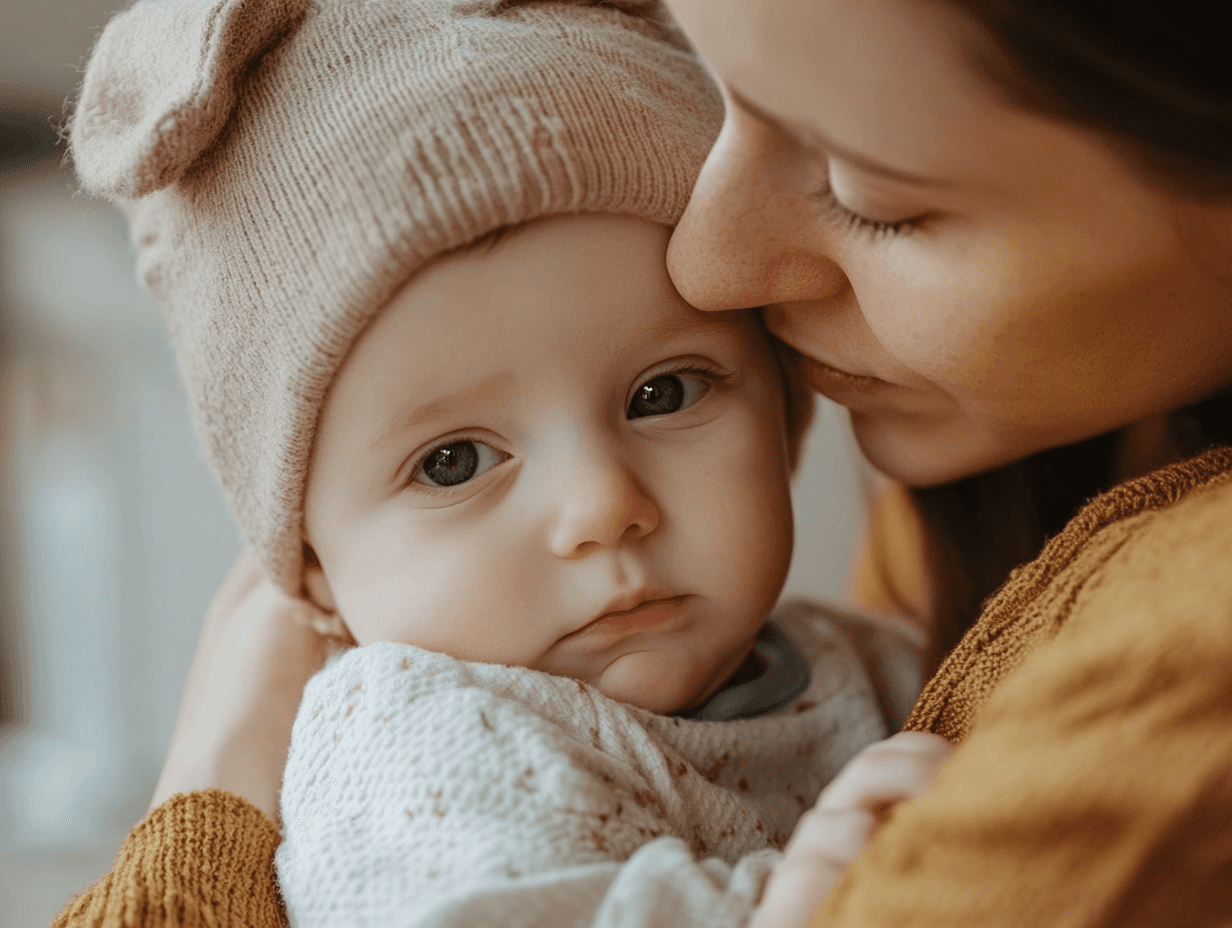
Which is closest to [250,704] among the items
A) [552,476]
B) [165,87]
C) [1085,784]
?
[552,476]

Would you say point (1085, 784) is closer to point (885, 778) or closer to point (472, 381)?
point (885, 778)

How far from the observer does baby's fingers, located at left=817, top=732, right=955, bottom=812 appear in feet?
1.94

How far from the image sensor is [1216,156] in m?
0.61

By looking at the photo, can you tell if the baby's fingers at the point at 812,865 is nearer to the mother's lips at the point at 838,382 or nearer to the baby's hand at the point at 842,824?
the baby's hand at the point at 842,824

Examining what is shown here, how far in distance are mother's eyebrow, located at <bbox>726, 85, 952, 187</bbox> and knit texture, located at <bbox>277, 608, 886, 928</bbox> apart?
0.38m

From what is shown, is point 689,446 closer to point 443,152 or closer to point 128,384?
point 443,152

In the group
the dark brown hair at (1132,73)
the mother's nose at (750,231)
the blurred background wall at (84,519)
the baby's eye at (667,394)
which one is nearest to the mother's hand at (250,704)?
the baby's eye at (667,394)

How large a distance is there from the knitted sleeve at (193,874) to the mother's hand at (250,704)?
141 mm

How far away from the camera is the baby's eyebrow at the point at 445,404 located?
30.7 inches

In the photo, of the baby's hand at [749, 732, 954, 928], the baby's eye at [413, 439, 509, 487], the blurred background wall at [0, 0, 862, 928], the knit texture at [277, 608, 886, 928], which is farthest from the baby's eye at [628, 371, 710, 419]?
the blurred background wall at [0, 0, 862, 928]

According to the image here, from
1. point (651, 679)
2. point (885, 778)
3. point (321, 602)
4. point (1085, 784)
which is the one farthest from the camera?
point (321, 602)

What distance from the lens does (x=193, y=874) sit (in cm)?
70

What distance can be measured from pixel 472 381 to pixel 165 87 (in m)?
0.32

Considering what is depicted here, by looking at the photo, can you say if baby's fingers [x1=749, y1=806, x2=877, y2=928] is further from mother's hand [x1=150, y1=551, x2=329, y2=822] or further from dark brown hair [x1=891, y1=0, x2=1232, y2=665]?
mother's hand [x1=150, y1=551, x2=329, y2=822]
